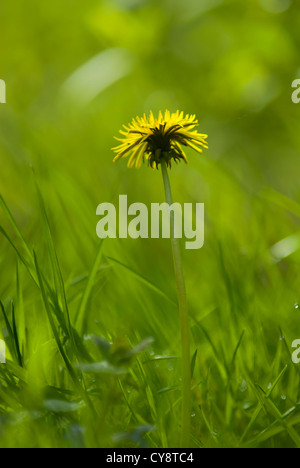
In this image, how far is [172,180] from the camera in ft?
3.39

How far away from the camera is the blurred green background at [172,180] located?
51cm

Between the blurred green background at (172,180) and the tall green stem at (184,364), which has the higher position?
the blurred green background at (172,180)

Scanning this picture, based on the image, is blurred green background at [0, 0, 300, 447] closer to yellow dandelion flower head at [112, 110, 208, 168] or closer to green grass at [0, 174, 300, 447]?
green grass at [0, 174, 300, 447]

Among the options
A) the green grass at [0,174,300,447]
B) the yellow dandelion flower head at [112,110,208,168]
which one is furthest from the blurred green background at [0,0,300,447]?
the yellow dandelion flower head at [112,110,208,168]

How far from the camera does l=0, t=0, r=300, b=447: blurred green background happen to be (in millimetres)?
508

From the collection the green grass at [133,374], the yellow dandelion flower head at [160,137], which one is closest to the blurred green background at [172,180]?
the green grass at [133,374]

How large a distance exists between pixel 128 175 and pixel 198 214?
22 cm

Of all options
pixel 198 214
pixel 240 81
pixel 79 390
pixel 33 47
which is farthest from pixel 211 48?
pixel 79 390

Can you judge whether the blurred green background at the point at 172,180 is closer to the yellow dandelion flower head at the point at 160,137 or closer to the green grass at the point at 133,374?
the green grass at the point at 133,374

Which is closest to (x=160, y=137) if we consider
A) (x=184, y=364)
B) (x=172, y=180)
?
(x=184, y=364)

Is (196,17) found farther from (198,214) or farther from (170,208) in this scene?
(170,208)

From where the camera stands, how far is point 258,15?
1278mm

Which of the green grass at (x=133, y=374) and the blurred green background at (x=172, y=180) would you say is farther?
the blurred green background at (x=172, y=180)

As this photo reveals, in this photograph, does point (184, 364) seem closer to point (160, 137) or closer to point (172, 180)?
point (160, 137)
